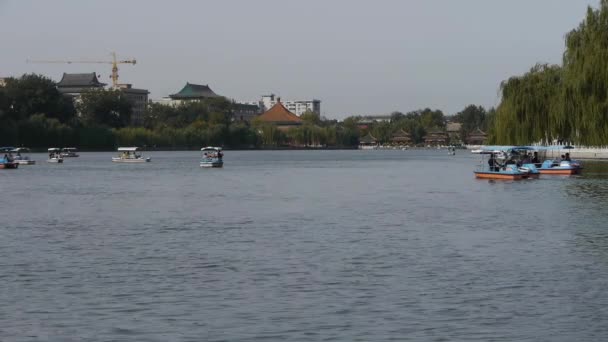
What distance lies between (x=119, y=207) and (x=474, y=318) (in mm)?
24818

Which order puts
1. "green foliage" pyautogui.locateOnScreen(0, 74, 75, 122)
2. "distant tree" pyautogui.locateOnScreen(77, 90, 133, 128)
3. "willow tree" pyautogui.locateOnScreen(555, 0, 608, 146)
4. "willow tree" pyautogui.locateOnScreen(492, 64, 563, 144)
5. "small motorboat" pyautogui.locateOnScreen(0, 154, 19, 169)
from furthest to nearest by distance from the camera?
"distant tree" pyautogui.locateOnScreen(77, 90, 133, 128)
"green foliage" pyautogui.locateOnScreen(0, 74, 75, 122)
"small motorboat" pyautogui.locateOnScreen(0, 154, 19, 169)
"willow tree" pyautogui.locateOnScreen(492, 64, 563, 144)
"willow tree" pyautogui.locateOnScreen(555, 0, 608, 146)

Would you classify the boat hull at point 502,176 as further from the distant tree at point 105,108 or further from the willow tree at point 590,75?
the distant tree at point 105,108

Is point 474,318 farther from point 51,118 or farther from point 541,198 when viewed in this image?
point 51,118

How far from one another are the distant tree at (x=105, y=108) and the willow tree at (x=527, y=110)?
3916 inches

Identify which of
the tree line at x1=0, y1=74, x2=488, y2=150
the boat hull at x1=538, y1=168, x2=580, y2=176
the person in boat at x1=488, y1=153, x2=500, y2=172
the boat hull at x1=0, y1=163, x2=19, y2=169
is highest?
the tree line at x1=0, y1=74, x2=488, y2=150

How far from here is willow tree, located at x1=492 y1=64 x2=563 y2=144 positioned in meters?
74.2

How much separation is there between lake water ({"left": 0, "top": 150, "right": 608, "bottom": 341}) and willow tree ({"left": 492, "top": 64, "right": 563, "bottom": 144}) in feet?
121

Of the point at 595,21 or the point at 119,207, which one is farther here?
the point at 595,21

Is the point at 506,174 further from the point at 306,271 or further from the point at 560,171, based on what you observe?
the point at 306,271

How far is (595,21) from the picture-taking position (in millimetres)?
60844

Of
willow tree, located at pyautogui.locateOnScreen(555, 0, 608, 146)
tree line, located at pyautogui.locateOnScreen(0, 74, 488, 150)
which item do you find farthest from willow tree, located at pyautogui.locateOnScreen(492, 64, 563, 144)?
tree line, located at pyautogui.locateOnScreen(0, 74, 488, 150)

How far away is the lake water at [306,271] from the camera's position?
14.2m

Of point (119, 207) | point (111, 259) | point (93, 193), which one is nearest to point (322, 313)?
point (111, 259)

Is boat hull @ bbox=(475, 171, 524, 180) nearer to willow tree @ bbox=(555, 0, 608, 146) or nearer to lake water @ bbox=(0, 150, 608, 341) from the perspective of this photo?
willow tree @ bbox=(555, 0, 608, 146)
